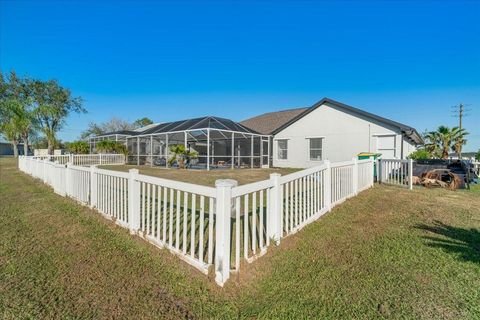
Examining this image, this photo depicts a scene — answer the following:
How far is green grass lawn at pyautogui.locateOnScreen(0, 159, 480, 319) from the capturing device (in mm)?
2211

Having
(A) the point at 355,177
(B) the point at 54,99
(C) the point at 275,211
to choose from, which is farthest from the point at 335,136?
(B) the point at 54,99

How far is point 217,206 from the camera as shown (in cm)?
260

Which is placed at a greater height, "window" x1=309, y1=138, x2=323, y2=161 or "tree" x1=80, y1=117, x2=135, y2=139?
"tree" x1=80, y1=117, x2=135, y2=139

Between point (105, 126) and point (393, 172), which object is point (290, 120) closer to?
point (393, 172)

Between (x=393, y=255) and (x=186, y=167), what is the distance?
14.3 meters

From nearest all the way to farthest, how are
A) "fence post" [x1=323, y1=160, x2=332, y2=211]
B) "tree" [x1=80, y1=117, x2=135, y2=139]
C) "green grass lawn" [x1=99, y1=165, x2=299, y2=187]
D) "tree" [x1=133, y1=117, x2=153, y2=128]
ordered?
→ "fence post" [x1=323, y1=160, x2=332, y2=211] < "green grass lawn" [x1=99, y1=165, x2=299, y2=187] < "tree" [x1=80, y1=117, x2=135, y2=139] < "tree" [x1=133, y1=117, x2=153, y2=128]

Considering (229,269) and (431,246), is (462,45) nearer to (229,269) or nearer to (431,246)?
(431,246)

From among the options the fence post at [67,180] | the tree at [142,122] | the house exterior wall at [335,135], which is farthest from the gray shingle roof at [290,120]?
the tree at [142,122]

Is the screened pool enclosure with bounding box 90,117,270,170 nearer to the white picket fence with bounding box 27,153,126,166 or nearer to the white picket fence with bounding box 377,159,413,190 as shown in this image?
the white picket fence with bounding box 27,153,126,166

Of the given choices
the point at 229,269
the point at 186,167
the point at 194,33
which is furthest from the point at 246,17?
the point at 229,269

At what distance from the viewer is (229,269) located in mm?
2721

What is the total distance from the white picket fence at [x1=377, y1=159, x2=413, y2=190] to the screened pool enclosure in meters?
8.98

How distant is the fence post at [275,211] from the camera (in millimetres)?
3422

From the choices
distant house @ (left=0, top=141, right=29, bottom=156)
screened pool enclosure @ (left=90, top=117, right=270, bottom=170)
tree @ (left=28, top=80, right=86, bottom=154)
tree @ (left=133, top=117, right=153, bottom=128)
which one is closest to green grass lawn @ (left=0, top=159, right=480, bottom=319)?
screened pool enclosure @ (left=90, top=117, right=270, bottom=170)
